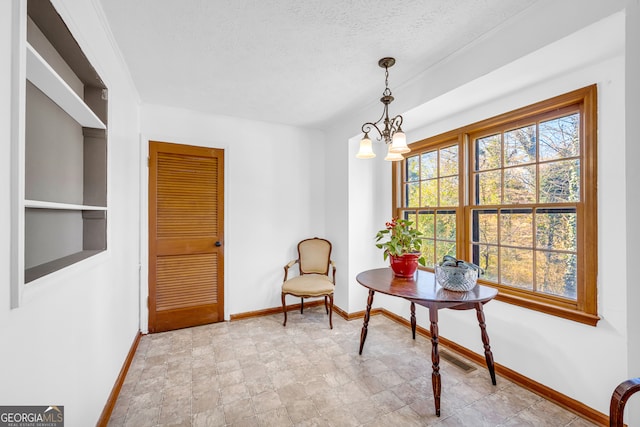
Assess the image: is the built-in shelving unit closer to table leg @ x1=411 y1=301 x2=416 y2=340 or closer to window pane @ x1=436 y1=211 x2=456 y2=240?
table leg @ x1=411 y1=301 x2=416 y2=340

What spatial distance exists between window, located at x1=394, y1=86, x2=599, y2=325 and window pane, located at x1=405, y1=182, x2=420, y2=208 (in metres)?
0.19

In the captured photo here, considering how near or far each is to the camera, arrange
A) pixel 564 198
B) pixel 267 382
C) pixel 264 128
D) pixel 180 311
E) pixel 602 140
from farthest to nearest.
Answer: pixel 264 128 < pixel 180 311 < pixel 267 382 < pixel 564 198 < pixel 602 140

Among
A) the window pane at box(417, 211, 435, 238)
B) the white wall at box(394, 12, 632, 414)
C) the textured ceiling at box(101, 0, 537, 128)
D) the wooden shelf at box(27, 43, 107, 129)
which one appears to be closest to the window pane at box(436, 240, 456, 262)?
the window pane at box(417, 211, 435, 238)

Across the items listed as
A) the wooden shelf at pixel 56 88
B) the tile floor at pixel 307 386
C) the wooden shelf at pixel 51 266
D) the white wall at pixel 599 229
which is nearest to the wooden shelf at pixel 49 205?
the wooden shelf at pixel 51 266

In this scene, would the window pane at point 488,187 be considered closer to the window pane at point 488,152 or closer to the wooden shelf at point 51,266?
the window pane at point 488,152

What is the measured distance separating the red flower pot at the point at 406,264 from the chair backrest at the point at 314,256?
4.64 feet

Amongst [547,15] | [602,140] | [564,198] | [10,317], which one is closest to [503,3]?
[547,15]

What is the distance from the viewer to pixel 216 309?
326 cm

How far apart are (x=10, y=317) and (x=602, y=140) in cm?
292

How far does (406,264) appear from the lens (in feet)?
7.61

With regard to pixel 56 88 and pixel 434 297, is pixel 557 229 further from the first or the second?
pixel 56 88

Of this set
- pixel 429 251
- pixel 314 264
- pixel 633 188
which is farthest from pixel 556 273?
pixel 314 264

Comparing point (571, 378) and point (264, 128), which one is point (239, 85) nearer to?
point (264, 128)

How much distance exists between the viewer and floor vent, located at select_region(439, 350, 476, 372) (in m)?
2.29
